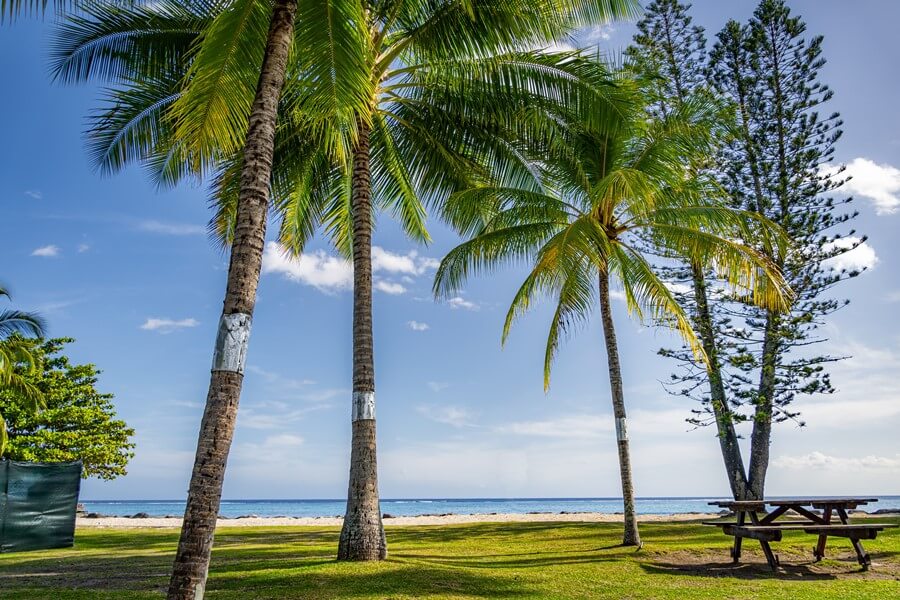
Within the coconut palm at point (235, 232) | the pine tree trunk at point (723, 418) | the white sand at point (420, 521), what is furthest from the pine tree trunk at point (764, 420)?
the coconut palm at point (235, 232)

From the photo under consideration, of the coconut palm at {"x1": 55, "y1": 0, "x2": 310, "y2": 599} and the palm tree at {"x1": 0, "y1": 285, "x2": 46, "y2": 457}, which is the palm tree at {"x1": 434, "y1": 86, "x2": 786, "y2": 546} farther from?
the palm tree at {"x1": 0, "y1": 285, "x2": 46, "y2": 457}

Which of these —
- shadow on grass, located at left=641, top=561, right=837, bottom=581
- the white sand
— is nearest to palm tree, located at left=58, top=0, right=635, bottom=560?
shadow on grass, located at left=641, top=561, right=837, bottom=581

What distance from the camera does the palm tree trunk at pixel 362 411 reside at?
874 centimetres

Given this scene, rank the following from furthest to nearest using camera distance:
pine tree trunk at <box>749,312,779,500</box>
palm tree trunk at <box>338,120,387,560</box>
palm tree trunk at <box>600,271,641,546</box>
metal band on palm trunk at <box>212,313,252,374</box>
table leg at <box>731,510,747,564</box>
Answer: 1. pine tree trunk at <box>749,312,779,500</box>
2. palm tree trunk at <box>600,271,641,546</box>
3. table leg at <box>731,510,747,564</box>
4. palm tree trunk at <box>338,120,387,560</box>
5. metal band on palm trunk at <box>212,313,252,374</box>

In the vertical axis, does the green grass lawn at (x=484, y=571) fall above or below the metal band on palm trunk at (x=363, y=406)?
below

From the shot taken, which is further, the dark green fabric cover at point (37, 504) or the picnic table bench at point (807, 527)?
the dark green fabric cover at point (37, 504)

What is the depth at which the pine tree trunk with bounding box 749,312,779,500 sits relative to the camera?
55.4 feet

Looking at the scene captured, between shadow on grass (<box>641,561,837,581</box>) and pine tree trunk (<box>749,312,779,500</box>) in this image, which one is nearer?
shadow on grass (<box>641,561,837,581</box>)

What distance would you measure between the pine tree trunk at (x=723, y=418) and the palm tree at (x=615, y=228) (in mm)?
5735

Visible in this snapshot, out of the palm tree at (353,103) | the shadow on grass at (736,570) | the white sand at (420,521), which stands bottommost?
the white sand at (420,521)

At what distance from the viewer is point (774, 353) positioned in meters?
17.1

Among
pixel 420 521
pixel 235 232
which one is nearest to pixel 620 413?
pixel 235 232

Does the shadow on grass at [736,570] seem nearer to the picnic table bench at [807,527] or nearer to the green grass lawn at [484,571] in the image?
the green grass lawn at [484,571]

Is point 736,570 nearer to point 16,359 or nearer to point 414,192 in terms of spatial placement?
point 414,192
